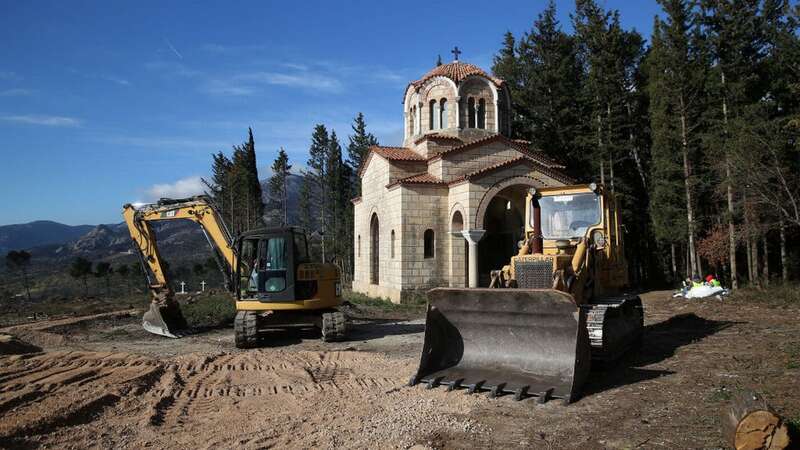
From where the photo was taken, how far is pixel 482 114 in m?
24.4

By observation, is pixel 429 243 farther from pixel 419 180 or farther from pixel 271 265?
pixel 271 265

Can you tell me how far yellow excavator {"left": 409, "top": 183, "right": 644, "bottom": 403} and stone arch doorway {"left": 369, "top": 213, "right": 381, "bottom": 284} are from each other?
15.7 meters

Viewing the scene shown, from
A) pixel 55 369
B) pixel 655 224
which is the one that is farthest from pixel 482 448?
pixel 655 224

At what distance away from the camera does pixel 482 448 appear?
518 cm

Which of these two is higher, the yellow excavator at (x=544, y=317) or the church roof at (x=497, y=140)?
the church roof at (x=497, y=140)

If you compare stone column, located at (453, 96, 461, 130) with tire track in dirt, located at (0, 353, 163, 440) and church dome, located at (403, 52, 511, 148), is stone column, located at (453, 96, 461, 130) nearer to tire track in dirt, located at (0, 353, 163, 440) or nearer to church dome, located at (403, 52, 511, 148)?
church dome, located at (403, 52, 511, 148)

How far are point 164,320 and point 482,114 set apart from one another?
1611 cm

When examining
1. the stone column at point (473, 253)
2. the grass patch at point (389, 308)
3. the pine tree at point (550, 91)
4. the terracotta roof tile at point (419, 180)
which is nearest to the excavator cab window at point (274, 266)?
the grass patch at point (389, 308)

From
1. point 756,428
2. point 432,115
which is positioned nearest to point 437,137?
point 432,115

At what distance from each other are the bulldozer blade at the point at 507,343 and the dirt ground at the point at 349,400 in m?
0.31

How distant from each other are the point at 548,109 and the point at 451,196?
14.7 meters

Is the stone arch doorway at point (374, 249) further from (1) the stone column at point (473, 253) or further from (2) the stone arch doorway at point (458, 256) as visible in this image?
(1) the stone column at point (473, 253)

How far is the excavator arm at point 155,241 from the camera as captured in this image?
13508 millimetres

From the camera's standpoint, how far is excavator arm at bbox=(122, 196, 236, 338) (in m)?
13.5
